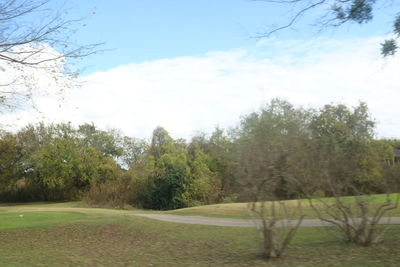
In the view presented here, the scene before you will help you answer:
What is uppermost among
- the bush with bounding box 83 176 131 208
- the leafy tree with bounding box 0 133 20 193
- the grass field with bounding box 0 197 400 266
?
the leafy tree with bounding box 0 133 20 193

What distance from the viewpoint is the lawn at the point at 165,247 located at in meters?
8.51

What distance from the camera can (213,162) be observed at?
4262 centimetres

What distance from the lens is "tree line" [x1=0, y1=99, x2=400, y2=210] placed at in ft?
27.9

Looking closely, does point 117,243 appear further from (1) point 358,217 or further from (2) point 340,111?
(2) point 340,111

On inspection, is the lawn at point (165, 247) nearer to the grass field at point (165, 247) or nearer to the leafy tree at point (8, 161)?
the grass field at point (165, 247)

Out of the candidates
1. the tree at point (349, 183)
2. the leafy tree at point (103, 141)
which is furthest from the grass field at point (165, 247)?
the leafy tree at point (103, 141)

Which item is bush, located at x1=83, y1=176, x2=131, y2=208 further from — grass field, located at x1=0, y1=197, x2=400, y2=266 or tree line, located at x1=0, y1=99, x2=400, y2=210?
grass field, located at x1=0, y1=197, x2=400, y2=266

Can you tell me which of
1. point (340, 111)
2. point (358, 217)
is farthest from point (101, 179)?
point (358, 217)

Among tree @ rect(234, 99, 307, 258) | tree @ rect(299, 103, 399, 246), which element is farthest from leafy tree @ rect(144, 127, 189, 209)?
tree @ rect(234, 99, 307, 258)

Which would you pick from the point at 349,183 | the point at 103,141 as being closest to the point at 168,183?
the point at 103,141

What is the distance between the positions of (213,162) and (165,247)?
31156 millimetres

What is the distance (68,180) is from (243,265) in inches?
1720

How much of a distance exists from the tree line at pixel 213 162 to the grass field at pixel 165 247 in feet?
4.67

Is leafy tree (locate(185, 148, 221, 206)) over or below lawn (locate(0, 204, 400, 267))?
over
